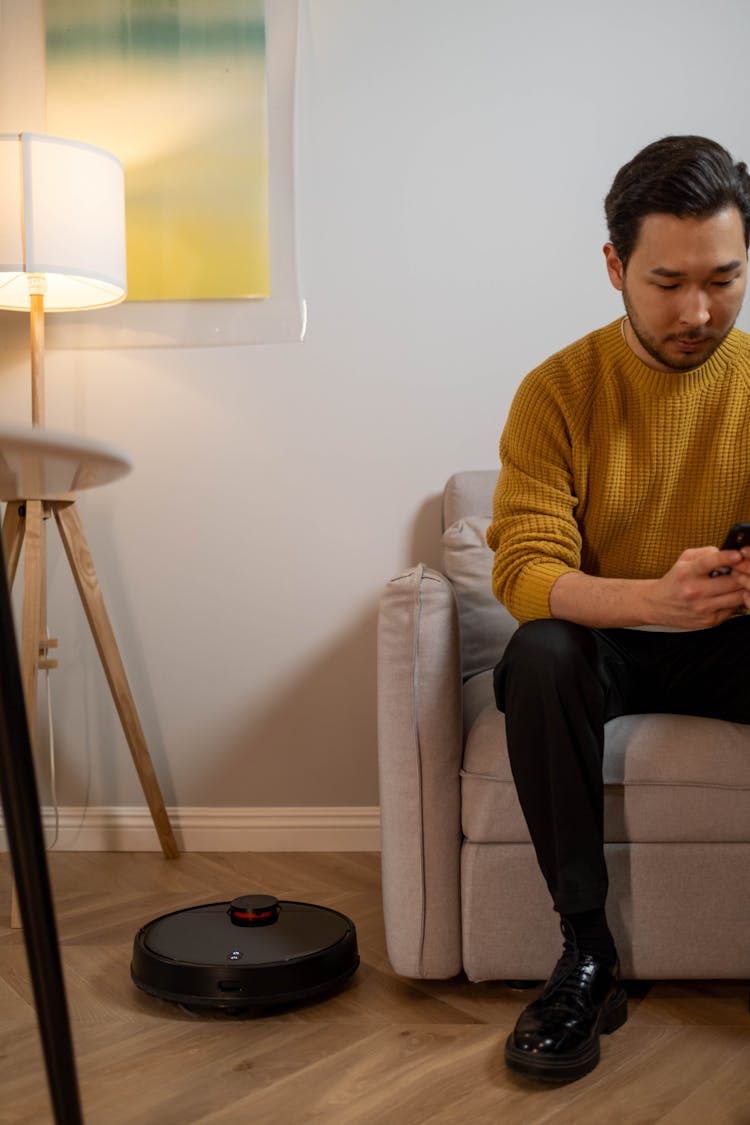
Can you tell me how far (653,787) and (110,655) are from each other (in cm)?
116

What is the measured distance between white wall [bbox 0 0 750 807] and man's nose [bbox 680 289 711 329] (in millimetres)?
903

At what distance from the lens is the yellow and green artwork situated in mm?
2340

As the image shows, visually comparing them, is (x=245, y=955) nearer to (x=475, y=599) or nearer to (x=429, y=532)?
(x=475, y=599)

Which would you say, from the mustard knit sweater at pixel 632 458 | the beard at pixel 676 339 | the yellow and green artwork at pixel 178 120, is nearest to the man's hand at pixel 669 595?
the mustard knit sweater at pixel 632 458

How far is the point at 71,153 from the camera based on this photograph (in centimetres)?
205

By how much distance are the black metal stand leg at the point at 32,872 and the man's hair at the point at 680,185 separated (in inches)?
43.0

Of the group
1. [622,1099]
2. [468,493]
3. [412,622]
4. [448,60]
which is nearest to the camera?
[622,1099]

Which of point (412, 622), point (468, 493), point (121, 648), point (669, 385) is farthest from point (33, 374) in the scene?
point (669, 385)

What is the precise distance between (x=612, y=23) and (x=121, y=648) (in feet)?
5.54

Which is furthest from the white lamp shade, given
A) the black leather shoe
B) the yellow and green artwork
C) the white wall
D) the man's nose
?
the black leather shoe

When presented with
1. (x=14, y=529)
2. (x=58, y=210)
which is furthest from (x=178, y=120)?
(x=14, y=529)

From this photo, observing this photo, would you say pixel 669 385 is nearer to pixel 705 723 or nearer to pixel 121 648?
pixel 705 723

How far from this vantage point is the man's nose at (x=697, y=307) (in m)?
1.46

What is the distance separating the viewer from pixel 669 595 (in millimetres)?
1387
